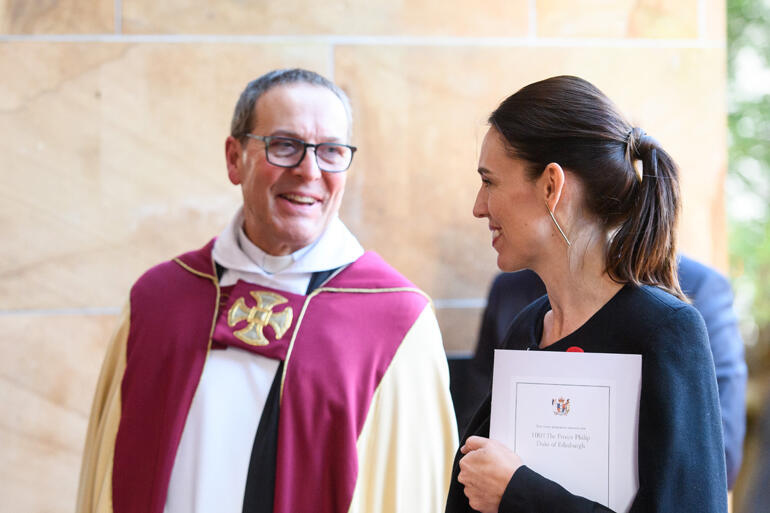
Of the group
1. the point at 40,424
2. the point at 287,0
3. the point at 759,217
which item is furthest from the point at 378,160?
the point at 759,217

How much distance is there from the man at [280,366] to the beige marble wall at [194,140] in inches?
A: 38.2

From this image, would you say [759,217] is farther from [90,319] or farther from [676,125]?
[90,319]

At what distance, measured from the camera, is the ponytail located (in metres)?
1.65

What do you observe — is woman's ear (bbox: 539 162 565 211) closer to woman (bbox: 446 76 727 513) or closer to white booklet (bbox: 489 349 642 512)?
woman (bbox: 446 76 727 513)

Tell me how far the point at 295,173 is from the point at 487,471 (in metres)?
1.32

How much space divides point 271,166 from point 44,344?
1725mm

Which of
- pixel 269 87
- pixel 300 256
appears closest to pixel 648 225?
pixel 300 256

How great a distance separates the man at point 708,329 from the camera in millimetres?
3297

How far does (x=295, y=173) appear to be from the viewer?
2676mm

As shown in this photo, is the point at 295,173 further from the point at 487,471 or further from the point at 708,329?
the point at 708,329

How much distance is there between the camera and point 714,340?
11.0 ft

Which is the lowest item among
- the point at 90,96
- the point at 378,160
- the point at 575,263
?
the point at 575,263

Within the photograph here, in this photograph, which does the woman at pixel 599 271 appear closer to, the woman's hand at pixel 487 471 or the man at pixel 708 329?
the woman's hand at pixel 487 471

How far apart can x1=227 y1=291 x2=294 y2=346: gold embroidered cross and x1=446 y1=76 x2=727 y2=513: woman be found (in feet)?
3.22
